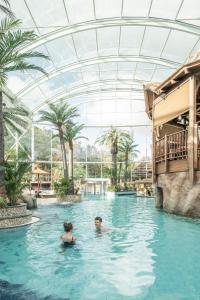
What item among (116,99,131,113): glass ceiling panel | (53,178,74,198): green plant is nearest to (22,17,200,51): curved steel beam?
(53,178,74,198): green plant

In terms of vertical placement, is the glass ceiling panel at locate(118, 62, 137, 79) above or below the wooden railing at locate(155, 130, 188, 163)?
above

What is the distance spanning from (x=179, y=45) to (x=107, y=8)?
6.41 m

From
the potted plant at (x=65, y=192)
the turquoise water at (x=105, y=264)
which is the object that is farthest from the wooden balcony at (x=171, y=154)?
the potted plant at (x=65, y=192)

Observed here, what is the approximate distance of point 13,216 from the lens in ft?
42.6

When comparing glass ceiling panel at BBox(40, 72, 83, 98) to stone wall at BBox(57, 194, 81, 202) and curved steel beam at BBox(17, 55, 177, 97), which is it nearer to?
curved steel beam at BBox(17, 55, 177, 97)

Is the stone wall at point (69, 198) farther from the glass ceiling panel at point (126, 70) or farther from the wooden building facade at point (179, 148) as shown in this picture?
the glass ceiling panel at point (126, 70)

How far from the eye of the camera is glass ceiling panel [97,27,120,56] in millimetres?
25866

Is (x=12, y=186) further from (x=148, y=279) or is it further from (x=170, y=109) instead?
(x=148, y=279)

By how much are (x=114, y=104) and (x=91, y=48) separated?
1934cm

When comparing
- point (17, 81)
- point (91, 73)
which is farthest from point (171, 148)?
point (91, 73)

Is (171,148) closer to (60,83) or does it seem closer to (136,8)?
(136,8)

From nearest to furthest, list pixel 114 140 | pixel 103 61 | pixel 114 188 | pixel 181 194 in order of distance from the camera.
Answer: pixel 181 194
pixel 103 61
pixel 114 188
pixel 114 140

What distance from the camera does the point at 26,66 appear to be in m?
14.0

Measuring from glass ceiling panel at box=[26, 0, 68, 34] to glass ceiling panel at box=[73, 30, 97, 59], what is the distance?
2674mm
